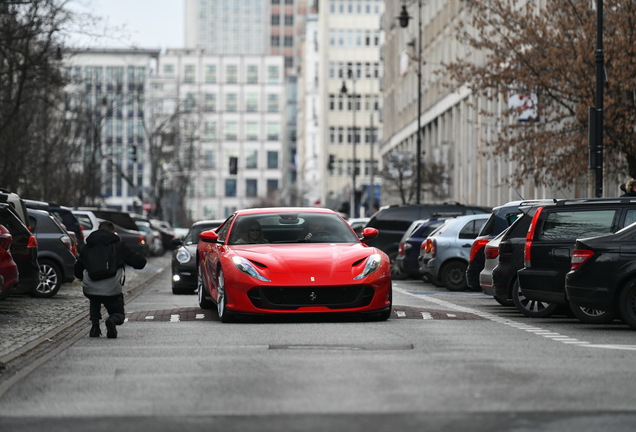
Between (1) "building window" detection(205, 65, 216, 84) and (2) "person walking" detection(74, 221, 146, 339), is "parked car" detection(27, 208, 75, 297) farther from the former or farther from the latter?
(1) "building window" detection(205, 65, 216, 84)

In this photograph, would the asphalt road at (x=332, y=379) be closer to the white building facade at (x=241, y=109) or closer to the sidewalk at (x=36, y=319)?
the sidewalk at (x=36, y=319)

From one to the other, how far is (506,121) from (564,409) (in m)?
48.5

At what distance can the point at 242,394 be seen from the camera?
1034cm

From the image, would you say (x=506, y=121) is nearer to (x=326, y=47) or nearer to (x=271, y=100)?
(x=326, y=47)

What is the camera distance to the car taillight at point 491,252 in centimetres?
2148

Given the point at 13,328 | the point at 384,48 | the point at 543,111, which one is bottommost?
the point at 13,328

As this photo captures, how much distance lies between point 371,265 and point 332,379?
22.1 ft

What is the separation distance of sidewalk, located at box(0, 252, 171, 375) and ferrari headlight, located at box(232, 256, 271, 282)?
224 centimetres

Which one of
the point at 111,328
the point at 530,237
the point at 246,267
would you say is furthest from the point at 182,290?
the point at 111,328

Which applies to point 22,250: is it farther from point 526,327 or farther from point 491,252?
point 526,327

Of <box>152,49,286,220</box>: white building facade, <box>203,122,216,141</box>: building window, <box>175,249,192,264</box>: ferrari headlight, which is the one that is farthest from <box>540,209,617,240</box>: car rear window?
<box>152,49,286,220</box>: white building facade

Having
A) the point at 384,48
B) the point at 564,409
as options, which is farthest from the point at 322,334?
the point at 384,48

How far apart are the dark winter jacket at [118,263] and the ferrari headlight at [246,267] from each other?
1462 mm

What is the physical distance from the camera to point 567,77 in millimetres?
35438
